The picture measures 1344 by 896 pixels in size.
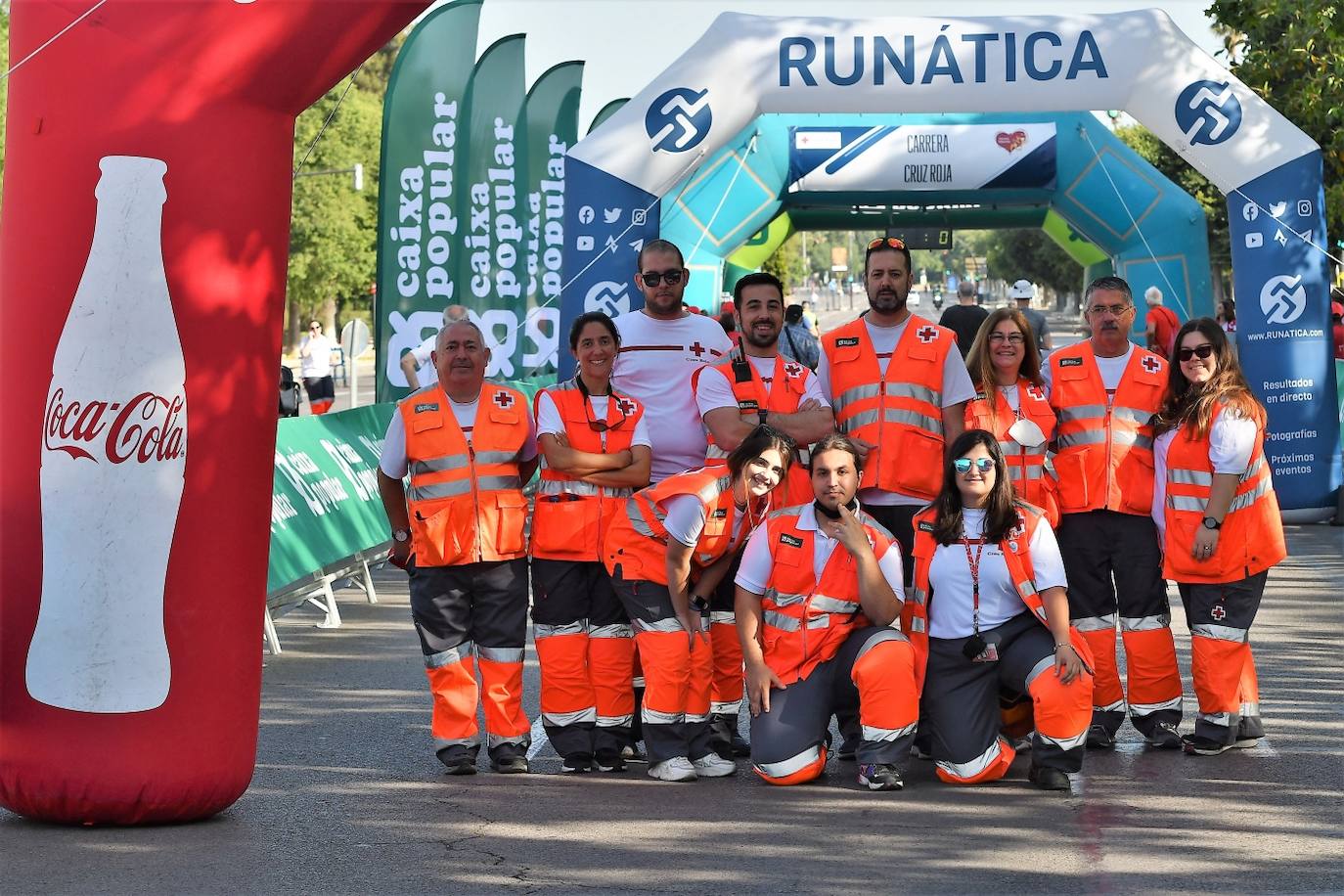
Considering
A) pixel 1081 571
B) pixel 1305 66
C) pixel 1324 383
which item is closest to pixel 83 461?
pixel 1081 571

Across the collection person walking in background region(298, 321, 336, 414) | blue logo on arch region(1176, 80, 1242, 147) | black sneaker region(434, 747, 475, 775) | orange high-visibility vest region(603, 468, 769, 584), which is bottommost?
black sneaker region(434, 747, 475, 775)

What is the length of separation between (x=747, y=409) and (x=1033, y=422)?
1.28 meters

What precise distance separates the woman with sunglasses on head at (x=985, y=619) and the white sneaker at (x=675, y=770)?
3.13ft

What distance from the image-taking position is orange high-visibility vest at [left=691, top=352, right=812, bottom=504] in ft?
24.9

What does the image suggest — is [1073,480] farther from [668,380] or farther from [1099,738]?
[668,380]

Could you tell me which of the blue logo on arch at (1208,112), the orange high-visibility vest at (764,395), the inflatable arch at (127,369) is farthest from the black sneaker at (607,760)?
the blue logo on arch at (1208,112)

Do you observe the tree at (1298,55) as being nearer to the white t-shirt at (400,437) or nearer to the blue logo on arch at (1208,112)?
the blue logo on arch at (1208,112)

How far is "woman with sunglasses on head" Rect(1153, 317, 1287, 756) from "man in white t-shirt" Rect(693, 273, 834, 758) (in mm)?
1518

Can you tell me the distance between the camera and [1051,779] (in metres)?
7.11

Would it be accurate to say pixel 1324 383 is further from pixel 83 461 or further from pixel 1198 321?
pixel 83 461

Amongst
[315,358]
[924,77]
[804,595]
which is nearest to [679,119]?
[924,77]

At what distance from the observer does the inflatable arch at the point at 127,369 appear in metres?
6.38

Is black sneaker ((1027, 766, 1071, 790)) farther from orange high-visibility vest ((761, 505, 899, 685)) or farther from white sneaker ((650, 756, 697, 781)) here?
white sneaker ((650, 756, 697, 781))

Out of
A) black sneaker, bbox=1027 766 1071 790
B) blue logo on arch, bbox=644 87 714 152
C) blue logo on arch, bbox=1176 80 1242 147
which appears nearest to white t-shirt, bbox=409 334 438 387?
blue logo on arch, bbox=644 87 714 152
